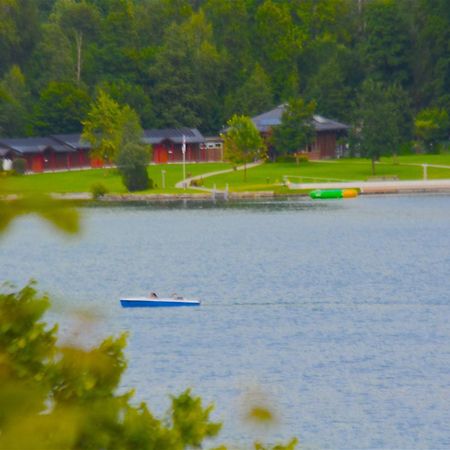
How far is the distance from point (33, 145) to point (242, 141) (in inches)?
574

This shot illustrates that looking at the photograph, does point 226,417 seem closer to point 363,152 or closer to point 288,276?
point 288,276

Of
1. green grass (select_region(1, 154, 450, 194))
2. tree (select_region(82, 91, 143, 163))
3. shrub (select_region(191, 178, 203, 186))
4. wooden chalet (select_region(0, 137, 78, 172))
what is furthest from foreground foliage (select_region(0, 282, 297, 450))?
wooden chalet (select_region(0, 137, 78, 172))

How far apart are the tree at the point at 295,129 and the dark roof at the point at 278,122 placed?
2.70 meters

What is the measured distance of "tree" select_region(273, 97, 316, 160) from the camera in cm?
10312

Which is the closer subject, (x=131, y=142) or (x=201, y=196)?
(x=201, y=196)

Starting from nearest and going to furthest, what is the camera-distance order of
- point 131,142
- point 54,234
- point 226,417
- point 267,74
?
1. point 54,234
2. point 226,417
3. point 131,142
4. point 267,74

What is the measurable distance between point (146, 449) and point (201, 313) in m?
41.8

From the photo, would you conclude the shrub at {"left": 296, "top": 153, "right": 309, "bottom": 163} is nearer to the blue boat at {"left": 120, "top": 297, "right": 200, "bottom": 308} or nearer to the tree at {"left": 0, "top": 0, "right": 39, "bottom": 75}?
the tree at {"left": 0, "top": 0, "right": 39, "bottom": 75}

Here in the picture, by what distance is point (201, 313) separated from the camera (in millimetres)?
48812

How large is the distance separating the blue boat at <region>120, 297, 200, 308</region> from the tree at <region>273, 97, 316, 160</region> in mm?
54082

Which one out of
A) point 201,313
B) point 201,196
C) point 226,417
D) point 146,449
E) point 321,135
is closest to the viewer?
point 146,449

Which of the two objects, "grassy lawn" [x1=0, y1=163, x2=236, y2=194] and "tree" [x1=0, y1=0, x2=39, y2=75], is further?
"tree" [x1=0, y1=0, x2=39, y2=75]

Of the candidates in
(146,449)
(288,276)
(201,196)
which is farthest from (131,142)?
(146,449)

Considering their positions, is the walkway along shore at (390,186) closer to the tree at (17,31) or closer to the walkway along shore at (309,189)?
the walkway along shore at (309,189)
